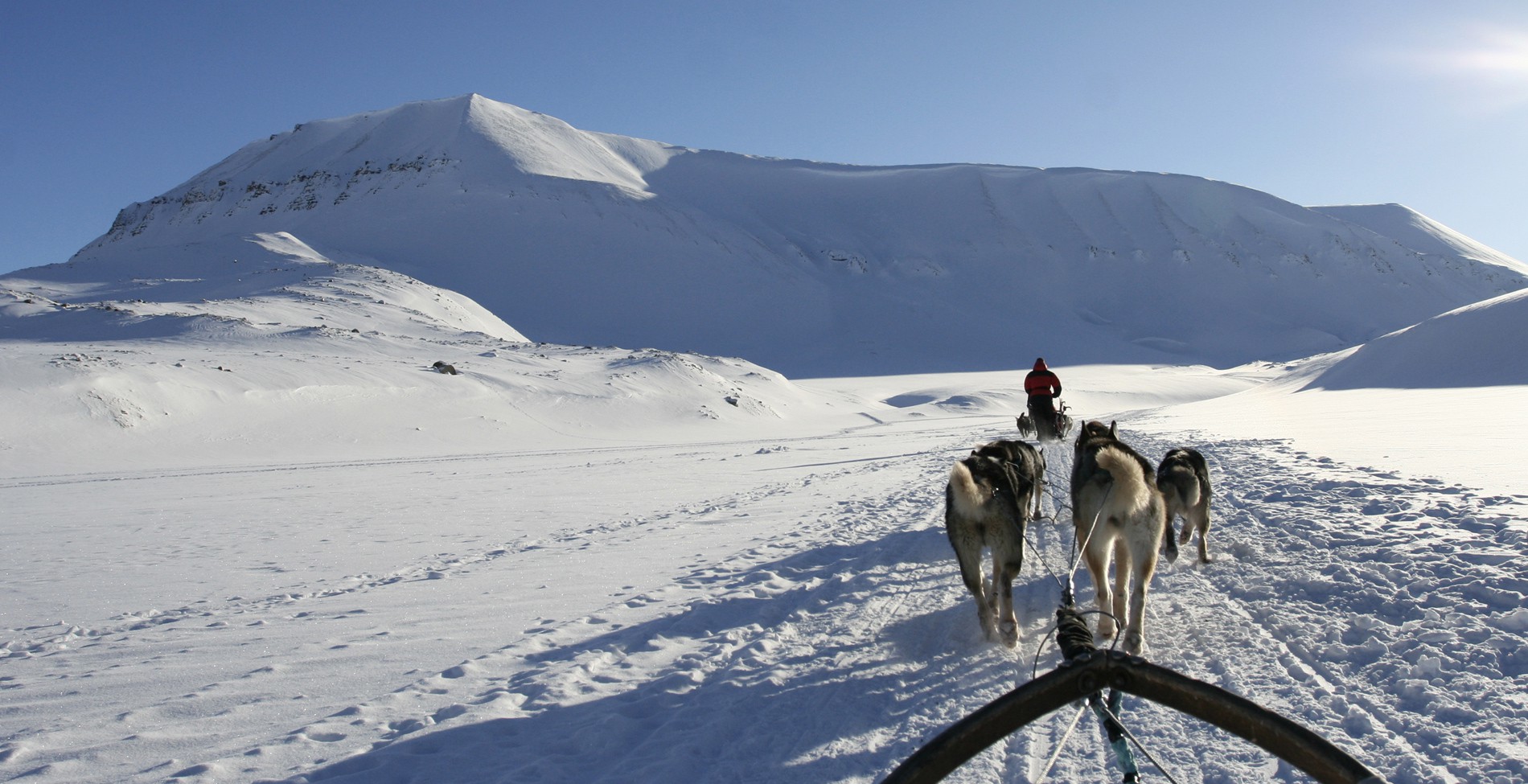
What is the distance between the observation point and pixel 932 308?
80250 mm

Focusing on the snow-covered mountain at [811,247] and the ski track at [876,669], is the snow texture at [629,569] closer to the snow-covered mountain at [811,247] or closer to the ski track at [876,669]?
the ski track at [876,669]

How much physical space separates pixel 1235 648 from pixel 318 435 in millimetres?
22291

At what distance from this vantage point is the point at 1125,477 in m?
4.46

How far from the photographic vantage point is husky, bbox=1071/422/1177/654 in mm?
4488

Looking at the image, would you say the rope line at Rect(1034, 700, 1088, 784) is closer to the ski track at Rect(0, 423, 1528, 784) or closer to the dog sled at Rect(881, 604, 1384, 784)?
the dog sled at Rect(881, 604, 1384, 784)

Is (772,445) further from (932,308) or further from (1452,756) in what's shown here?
(932,308)

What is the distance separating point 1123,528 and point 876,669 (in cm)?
164

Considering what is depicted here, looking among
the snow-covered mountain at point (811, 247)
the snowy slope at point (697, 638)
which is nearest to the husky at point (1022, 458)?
the snowy slope at point (697, 638)

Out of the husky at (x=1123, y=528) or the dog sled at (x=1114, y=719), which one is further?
the husky at (x=1123, y=528)

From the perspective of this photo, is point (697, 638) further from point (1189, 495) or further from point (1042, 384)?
point (1042, 384)

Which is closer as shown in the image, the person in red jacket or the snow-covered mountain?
the person in red jacket

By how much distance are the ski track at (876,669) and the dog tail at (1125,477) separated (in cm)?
91

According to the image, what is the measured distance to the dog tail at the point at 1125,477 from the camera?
4.46 meters

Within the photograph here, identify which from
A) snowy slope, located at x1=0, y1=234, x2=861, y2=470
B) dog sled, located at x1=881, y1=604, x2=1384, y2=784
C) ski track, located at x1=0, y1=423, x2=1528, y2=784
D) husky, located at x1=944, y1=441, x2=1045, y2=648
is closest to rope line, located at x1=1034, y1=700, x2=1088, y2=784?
dog sled, located at x1=881, y1=604, x2=1384, y2=784
